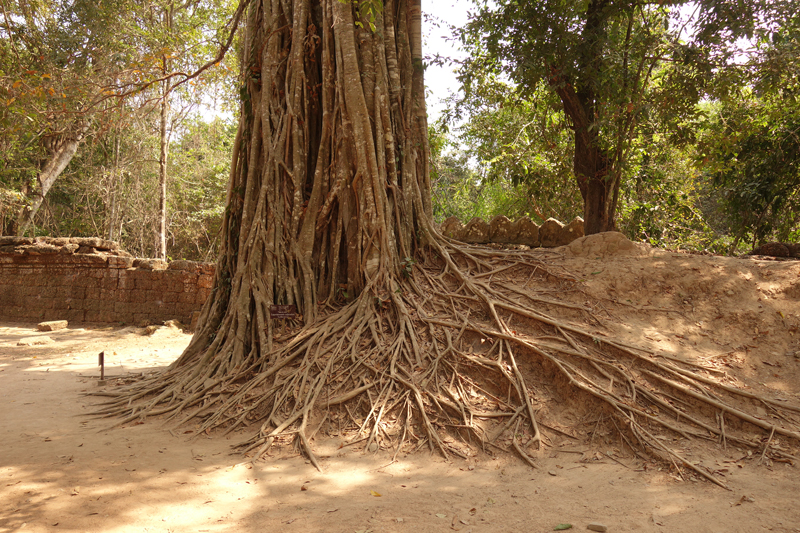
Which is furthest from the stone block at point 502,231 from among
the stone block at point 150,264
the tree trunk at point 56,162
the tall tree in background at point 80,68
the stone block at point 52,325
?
the tree trunk at point 56,162

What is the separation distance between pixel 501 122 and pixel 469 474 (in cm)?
718

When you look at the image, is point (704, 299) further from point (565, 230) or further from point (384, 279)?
point (384, 279)

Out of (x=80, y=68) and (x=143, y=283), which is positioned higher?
(x=80, y=68)

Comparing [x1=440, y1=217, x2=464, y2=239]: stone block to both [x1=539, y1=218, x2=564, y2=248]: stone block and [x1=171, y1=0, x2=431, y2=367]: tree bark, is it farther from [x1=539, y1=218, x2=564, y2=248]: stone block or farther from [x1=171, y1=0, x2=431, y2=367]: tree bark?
Result: [x1=539, y1=218, x2=564, y2=248]: stone block

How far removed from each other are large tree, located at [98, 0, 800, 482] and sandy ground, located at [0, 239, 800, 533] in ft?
0.73

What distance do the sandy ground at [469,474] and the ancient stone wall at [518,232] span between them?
0.88 meters

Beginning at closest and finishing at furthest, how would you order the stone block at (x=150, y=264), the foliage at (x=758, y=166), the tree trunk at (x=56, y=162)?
the foliage at (x=758, y=166), the stone block at (x=150, y=264), the tree trunk at (x=56, y=162)

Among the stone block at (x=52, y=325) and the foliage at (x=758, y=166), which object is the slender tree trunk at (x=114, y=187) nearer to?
the stone block at (x=52, y=325)

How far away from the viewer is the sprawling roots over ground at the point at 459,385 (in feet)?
10.2

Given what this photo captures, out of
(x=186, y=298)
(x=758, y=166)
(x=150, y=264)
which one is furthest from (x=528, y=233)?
(x=150, y=264)

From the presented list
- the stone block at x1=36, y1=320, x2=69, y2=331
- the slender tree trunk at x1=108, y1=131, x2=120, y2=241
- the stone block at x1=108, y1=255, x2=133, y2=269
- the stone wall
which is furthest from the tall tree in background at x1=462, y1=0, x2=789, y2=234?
the slender tree trunk at x1=108, y1=131, x2=120, y2=241

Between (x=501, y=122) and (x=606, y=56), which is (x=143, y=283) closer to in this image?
(x=501, y=122)

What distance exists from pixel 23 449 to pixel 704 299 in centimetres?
496

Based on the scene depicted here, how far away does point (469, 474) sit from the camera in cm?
280
